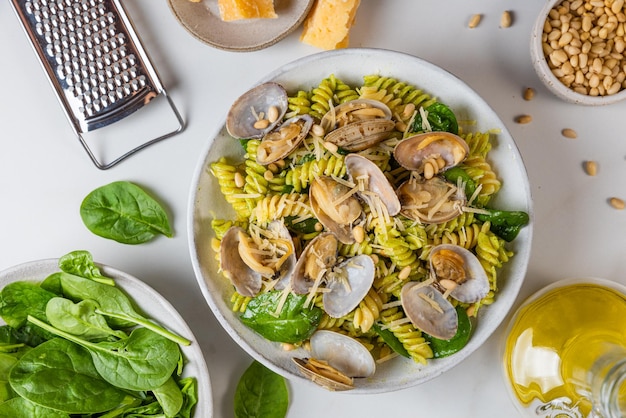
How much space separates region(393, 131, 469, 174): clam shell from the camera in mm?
1743

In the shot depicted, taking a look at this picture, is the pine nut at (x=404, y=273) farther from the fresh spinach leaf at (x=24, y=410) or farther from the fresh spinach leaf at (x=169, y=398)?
the fresh spinach leaf at (x=24, y=410)

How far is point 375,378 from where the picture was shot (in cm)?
187

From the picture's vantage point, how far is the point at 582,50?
1.97 metres

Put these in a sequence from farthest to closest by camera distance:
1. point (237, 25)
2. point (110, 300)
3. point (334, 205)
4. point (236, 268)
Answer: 1. point (237, 25)
2. point (110, 300)
3. point (236, 268)
4. point (334, 205)

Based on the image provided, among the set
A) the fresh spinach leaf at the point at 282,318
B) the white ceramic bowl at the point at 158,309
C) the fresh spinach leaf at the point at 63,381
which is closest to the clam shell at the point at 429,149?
the fresh spinach leaf at the point at 282,318

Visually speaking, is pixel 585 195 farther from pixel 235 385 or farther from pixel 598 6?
pixel 235 385

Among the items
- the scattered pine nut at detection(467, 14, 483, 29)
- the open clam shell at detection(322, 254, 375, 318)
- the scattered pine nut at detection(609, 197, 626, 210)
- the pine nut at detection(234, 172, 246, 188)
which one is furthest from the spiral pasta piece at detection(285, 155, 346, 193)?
the scattered pine nut at detection(609, 197, 626, 210)

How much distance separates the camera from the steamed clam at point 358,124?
175 cm

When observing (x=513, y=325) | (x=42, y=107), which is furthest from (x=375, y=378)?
(x=42, y=107)

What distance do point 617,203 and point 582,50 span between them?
1.63 ft

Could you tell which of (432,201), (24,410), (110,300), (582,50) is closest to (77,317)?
(110,300)

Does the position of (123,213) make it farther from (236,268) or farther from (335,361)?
(335,361)

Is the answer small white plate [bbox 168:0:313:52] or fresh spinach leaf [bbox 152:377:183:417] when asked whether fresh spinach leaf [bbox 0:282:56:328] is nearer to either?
fresh spinach leaf [bbox 152:377:183:417]

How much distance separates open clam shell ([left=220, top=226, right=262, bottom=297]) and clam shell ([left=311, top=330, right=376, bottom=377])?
0.74ft
